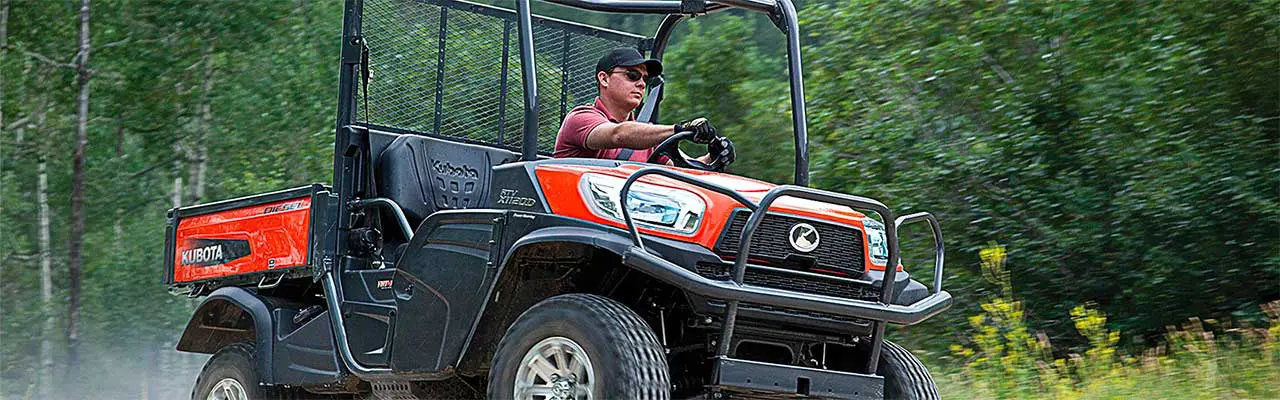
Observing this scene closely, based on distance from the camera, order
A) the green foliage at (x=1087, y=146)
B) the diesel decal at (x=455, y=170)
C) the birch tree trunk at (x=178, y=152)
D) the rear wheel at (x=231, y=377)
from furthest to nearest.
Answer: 1. the birch tree trunk at (x=178, y=152)
2. the green foliage at (x=1087, y=146)
3. the rear wheel at (x=231, y=377)
4. the diesel decal at (x=455, y=170)

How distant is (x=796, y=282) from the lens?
5949mm

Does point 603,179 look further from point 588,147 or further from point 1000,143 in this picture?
point 1000,143

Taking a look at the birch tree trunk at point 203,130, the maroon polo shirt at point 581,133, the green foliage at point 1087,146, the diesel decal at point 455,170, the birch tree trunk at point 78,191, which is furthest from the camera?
the birch tree trunk at point 203,130

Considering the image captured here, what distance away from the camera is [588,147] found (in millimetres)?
6727

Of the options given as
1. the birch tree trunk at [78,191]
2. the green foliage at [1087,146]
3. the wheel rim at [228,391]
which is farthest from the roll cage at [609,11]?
the birch tree trunk at [78,191]

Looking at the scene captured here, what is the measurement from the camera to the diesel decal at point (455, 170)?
7.77 meters

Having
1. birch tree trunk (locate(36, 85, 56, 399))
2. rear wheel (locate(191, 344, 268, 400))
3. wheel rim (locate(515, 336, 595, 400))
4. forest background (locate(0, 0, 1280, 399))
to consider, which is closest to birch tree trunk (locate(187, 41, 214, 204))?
forest background (locate(0, 0, 1280, 399))

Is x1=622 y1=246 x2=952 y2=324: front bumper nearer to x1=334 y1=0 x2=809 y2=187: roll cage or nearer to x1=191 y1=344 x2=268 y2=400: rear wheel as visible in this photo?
x1=334 y1=0 x2=809 y2=187: roll cage

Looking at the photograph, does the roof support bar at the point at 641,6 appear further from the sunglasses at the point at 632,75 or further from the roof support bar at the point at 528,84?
the roof support bar at the point at 528,84

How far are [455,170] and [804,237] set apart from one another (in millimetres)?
2481

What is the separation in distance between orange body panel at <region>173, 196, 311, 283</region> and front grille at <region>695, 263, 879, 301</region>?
265cm

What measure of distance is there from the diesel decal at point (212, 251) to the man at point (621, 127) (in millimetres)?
2124

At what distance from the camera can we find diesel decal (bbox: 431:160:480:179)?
7.77m

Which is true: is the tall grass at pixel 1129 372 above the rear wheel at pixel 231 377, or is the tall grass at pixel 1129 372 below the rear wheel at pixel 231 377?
→ below
